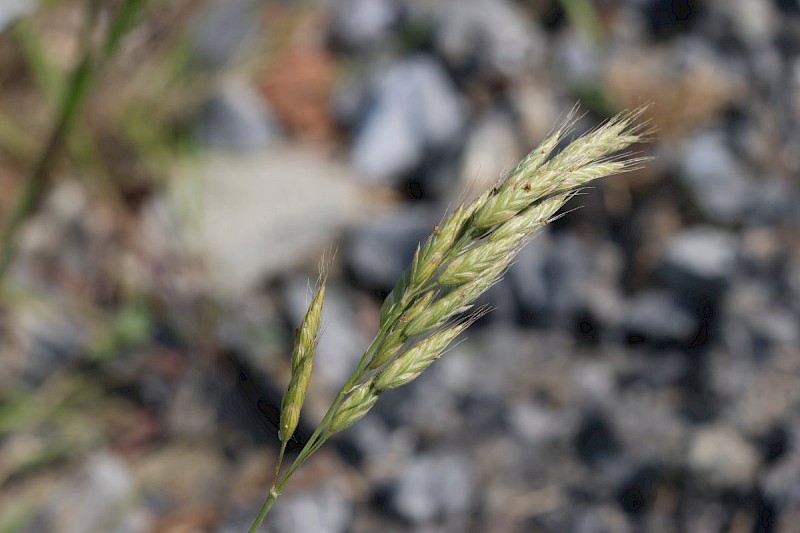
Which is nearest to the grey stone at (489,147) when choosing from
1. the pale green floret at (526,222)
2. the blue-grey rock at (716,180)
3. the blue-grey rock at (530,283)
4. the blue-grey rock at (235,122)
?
the blue-grey rock at (530,283)

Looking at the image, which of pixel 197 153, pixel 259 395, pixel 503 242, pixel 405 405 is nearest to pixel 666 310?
pixel 405 405

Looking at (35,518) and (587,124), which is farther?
(587,124)

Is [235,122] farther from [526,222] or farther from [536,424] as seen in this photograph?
[526,222]

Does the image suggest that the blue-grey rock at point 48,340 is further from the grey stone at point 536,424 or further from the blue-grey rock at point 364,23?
the blue-grey rock at point 364,23

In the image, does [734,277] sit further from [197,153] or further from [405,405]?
→ [197,153]

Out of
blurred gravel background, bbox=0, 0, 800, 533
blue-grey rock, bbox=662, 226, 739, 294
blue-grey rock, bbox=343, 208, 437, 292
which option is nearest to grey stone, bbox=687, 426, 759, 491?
blurred gravel background, bbox=0, 0, 800, 533

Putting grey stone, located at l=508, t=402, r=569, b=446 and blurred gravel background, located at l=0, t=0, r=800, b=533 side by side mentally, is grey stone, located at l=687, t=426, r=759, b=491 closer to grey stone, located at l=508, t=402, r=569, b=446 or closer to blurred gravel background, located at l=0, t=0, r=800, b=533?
blurred gravel background, located at l=0, t=0, r=800, b=533
